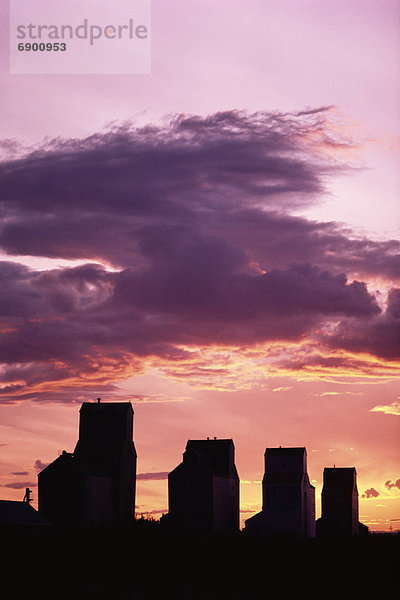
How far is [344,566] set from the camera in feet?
151

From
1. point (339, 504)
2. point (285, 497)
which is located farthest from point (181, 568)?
point (339, 504)

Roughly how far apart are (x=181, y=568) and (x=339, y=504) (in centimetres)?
4855

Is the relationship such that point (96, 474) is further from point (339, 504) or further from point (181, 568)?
point (339, 504)

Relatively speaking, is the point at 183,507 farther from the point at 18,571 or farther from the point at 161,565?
the point at 18,571

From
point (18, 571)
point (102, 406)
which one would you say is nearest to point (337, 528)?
point (102, 406)

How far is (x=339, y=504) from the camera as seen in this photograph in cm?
9150

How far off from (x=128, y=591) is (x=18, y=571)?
228 inches

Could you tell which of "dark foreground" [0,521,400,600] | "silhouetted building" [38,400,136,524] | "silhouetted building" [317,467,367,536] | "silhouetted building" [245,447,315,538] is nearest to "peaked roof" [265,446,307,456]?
"silhouetted building" [245,447,315,538]

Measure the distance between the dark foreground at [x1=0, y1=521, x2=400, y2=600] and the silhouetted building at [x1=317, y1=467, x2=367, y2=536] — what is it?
111 ft

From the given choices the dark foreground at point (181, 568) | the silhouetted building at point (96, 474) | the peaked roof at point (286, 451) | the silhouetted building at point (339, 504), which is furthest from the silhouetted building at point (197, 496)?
the silhouetted building at point (339, 504)

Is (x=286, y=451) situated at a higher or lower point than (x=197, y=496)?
higher

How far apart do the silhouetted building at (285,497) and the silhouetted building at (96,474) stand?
13.9 m

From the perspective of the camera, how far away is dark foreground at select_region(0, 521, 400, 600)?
39.3m

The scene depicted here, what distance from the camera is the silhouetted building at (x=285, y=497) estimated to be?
266 feet
